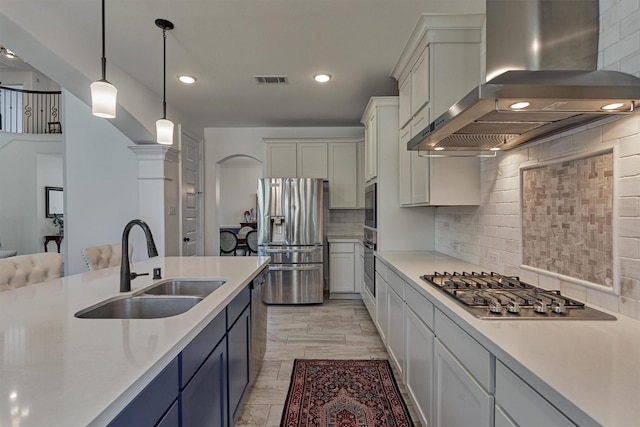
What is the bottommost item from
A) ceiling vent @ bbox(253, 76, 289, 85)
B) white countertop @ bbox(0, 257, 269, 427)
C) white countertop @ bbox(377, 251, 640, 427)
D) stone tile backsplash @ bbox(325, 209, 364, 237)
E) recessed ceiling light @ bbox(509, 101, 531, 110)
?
white countertop @ bbox(377, 251, 640, 427)

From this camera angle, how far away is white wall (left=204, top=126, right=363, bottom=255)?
5.21 meters

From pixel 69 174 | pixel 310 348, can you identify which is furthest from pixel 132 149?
pixel 310 348

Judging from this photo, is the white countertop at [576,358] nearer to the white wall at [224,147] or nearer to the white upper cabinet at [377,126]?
the white upper cabinet at [377,126]

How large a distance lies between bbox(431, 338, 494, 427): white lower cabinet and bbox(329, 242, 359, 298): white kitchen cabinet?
3.07 metres

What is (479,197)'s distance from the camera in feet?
7.91

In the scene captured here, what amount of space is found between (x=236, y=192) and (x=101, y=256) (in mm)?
7499

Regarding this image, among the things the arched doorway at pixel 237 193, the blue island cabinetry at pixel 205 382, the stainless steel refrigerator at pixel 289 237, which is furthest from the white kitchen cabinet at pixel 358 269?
the arched doorway at pixel 237 193

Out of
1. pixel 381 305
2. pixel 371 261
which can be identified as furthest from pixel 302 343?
pixel 371 261

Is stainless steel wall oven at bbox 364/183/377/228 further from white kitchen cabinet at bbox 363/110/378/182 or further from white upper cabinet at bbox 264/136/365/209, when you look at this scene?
white upper cabinet at bbox 264/136/365/209

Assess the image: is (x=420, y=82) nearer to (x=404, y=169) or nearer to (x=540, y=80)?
(x=404, y=169)

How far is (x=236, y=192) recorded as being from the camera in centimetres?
1026

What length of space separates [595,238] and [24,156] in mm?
8808

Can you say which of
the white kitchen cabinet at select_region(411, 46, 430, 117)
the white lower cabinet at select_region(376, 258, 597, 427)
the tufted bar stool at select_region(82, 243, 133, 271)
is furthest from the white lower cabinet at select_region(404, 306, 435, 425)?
the tufted bar stool at select_region(82, 243, 133, 271)

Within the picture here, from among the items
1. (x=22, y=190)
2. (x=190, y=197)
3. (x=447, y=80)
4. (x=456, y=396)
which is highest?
(x=447, y=80)
